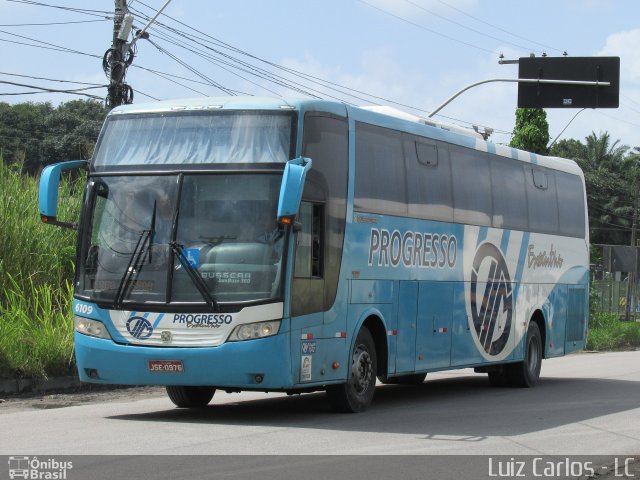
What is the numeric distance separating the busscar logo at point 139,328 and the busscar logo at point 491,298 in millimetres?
6315

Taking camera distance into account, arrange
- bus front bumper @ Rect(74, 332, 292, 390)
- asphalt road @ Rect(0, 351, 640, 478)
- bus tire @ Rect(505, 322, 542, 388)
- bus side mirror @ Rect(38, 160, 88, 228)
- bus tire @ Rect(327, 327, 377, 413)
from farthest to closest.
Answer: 1. bus tire @ Rect(505, 322, 542, 388)
2. bus tire @ Rect(327, 327, 377, 413)
3. bus side mirror @ Rect(38, 160, 88, 228)
4. bus front bumper @ Rect(74, 332, 292, 390)
5. asphalt road @ Rect(0, 351, 640, 478)

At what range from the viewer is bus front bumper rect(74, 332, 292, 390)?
12.2m

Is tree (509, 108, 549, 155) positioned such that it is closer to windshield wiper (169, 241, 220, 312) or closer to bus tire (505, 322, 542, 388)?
bus tire (505, 322, 542, 388)

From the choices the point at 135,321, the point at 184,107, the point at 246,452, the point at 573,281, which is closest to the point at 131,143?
the point at 184,107

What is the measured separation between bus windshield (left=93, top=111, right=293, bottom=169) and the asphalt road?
2.81 m

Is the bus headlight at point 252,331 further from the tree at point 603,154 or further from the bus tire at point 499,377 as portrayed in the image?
the tree at point 603,154

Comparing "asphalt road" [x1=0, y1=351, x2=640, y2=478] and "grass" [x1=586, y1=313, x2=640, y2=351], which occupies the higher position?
"grass" [x1=586, y1=313, x2=640, y2=351]

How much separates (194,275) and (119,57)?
14525 millimetres

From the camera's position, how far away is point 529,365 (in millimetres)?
19797

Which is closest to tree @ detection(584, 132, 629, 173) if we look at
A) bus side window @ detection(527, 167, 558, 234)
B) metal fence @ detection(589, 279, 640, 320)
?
metal fence @ detection(589, 279, 640, 320)

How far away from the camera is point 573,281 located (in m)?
21.7

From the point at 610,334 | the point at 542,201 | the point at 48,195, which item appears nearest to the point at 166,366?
the point at 48,195
